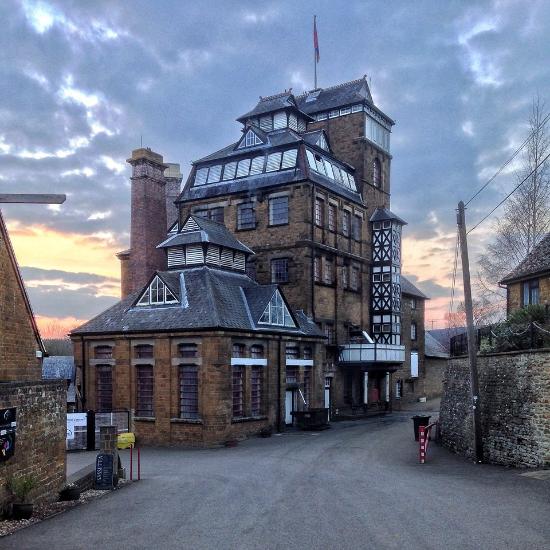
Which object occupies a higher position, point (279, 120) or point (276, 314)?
point (279, 120)

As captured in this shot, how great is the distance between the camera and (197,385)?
95.1 ft

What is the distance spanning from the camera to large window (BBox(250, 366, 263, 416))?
31031 mm

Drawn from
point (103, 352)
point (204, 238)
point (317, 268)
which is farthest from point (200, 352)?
point (317, 268)

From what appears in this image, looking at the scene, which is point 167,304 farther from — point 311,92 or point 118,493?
point 311,92

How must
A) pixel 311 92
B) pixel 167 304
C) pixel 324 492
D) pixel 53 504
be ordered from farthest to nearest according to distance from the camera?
pixel 311 92 → pixel 167 304 → pixel 324 492 → pixel 53 504

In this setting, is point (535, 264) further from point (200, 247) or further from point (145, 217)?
point (145, 217)

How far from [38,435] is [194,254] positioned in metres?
19.3

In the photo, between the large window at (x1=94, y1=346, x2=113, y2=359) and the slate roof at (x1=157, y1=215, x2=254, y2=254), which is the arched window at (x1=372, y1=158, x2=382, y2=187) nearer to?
the slate roof at (x1=157, y1=215, x2=254, y2=254)

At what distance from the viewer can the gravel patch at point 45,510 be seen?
12498mm

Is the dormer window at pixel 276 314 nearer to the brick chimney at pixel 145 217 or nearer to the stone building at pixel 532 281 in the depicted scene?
the brick chimney at pixel 145 217

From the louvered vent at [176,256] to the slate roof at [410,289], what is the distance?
21.8 meters

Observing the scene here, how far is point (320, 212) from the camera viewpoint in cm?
3903

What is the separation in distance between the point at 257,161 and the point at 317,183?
5066 millimetres

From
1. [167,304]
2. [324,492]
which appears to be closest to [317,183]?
[167,304]
